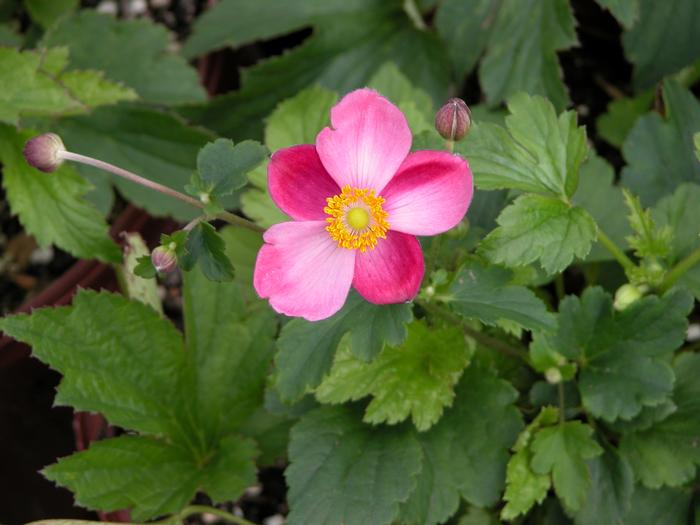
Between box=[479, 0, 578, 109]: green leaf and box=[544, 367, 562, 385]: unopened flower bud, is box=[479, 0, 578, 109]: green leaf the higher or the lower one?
the higher one

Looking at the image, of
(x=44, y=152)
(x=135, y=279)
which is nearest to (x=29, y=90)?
(x=135, y=279)

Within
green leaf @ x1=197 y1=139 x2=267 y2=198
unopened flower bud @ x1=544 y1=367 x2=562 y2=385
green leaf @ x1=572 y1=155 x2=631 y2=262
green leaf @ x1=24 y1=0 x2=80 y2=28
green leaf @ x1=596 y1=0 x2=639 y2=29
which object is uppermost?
green leaf @ x1=197 y1=139 x2=267 y2=198

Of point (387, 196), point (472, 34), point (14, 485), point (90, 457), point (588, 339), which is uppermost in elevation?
point (387, 196)

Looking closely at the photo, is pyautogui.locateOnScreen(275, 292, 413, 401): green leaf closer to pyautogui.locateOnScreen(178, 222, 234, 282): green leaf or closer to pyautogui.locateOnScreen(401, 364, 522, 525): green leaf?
pyautogui.locateOnScreen(178, 222, 234, 282): green leaf

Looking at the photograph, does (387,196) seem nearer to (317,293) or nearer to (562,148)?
(317,293)

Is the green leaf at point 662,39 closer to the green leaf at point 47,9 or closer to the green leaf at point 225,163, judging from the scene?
the green leaf at point 225,163

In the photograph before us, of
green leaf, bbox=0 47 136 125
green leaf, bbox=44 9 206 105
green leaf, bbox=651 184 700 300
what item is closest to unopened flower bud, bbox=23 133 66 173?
green leaf, bbox=0 47 136 125

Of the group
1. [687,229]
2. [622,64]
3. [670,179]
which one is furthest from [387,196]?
[622,64]
